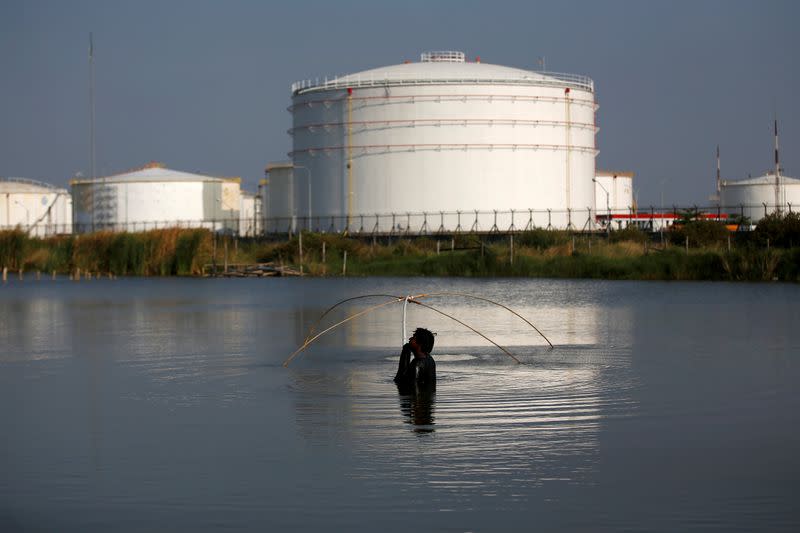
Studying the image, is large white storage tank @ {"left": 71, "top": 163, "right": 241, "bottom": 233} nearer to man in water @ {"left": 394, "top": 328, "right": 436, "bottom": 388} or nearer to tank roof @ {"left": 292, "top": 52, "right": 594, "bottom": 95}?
tank roof @ {"left": 292, "top": 52, "right": 594, "bottom": 95}

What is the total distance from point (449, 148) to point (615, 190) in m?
30.2

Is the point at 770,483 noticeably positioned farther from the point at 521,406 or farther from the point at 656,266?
the point at 656,266

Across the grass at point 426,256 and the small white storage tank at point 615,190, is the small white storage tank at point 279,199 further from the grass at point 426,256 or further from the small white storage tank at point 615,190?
the small white storage tank at point 615,190

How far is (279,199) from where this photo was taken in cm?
8812

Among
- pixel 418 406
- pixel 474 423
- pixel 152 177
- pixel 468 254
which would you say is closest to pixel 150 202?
pixel 152 177

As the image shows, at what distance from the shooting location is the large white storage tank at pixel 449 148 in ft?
237

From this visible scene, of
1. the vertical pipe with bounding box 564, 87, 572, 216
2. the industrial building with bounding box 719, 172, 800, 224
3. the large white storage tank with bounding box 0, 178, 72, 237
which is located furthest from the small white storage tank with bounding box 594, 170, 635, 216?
the large white storage tank with bounding box 0, 178, 72, 237

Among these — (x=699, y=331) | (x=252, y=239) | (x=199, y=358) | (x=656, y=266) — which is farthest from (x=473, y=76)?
(x=199, y=358)

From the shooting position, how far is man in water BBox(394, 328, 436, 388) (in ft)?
55.5

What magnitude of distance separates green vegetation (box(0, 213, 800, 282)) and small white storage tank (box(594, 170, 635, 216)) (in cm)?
2627

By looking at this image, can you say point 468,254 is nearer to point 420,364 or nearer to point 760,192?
point 420,364

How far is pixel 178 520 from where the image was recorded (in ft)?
33.3

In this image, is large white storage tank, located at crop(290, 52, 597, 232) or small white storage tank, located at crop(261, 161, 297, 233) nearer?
large white storage tank, located at crop(290, 52, 597, 232)

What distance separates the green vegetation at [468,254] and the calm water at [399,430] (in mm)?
19670
